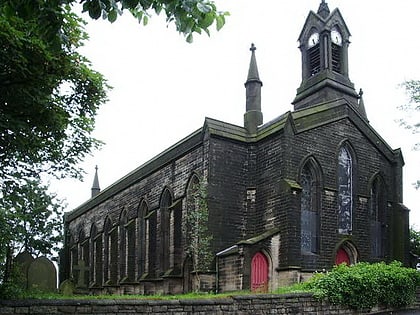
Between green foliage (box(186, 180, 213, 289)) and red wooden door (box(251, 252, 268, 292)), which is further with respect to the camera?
green foliage (box(186, 180, 213, 289))

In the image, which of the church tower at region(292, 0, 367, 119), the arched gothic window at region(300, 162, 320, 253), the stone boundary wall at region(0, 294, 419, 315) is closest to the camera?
the stone boundary wall at region(0, 294, 419, 315)

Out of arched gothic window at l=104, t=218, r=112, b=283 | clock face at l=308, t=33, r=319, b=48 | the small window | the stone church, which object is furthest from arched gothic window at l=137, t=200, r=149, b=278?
clock face at l=308, t=33, r=319, b=48

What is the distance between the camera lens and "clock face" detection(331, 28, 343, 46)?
27.1 metres

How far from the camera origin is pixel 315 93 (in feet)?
88.1

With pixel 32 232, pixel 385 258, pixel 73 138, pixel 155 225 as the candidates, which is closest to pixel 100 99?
pixel 73 138

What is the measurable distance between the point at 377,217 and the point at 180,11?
857 inches

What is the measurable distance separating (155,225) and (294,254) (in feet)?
33.4

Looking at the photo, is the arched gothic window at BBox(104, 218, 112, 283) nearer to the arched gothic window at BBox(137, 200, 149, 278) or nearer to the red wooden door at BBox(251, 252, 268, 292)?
the arched gothic window at BBox(137, 200, 149, 278)

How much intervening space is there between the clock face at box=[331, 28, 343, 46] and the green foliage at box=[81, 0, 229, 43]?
22.8 metres

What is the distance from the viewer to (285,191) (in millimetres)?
20625

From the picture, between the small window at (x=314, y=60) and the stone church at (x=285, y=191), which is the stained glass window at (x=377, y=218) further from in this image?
the small window at (x=314, y=60)

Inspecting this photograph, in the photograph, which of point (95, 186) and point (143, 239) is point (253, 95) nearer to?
point (143, 239)

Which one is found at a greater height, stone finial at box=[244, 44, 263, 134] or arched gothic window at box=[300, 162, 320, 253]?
stone finial at box=[244, 44, 263, 134]

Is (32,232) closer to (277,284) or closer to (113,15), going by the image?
(277,284)
